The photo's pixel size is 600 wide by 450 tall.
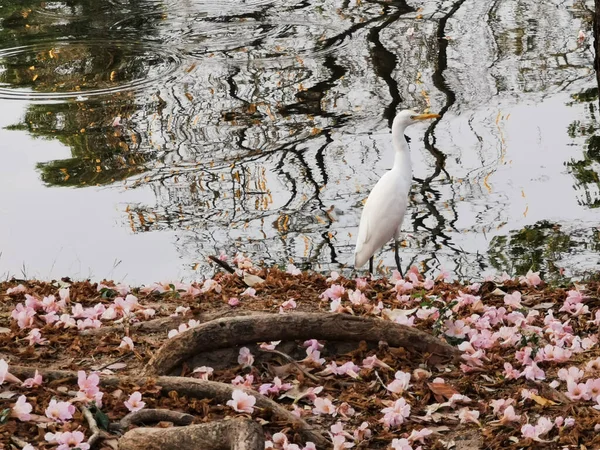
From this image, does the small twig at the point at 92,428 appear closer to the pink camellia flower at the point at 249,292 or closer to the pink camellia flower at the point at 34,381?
the pink camellia flower at the point at 34,381

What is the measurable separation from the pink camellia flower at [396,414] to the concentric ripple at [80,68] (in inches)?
333

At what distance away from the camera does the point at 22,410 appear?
397 cm

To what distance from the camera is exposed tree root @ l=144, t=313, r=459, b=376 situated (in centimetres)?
471

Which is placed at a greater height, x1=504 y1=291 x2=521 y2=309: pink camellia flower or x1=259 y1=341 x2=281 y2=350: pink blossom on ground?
x1=259 y1=341 x2=281 y2=350: pink blossom on ground

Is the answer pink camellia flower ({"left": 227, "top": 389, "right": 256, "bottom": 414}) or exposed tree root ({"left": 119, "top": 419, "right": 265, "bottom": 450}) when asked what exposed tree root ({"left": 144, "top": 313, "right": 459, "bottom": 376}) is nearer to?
pink camellia flower ({"left": 227, "top": 389, "right": 256, "bottom": 414})

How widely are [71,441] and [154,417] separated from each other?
0.39m

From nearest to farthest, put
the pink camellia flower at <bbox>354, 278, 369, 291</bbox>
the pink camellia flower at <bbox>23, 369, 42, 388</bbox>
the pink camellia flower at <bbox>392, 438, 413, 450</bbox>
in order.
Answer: the pink camellia flower at <bbox>392, 438, 413, 450</bbox>, the pink camellia flower at <bbox>23, 369, 42, 388</bbox>, the pink camellia flower at <bbox>354, 278, 369, 291</bbox>

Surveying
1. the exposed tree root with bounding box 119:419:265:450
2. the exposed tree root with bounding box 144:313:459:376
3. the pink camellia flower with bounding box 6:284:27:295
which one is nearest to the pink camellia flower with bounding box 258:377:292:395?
the exposed tree root with bounding box 144:313:459:376

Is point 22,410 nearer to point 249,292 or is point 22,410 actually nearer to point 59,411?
point 59,411

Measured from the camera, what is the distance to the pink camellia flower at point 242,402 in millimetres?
3990

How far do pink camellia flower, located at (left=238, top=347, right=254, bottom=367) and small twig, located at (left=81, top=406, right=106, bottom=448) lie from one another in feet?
3.11

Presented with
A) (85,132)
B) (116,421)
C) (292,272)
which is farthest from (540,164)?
(116,421)

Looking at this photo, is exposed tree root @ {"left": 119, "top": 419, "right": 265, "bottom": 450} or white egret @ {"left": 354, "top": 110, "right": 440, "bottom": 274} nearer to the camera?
exposed tree root @ {"left": 119, "top": 419, "right": 265, "bottom": 450}

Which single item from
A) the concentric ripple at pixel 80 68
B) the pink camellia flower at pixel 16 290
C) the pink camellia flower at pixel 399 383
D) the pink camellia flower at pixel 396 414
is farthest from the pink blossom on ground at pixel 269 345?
the concentric ripple at pixel 80 68
